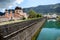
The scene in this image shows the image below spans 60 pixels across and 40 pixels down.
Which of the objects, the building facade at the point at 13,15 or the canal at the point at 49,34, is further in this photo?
the building facade at the point at 13,15

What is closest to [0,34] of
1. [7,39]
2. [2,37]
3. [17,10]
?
[2,37]

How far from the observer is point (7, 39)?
1193 centimetres

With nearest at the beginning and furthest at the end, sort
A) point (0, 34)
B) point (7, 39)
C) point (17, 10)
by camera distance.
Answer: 1. point (0, 34)
2. point (7, 39)
3. point (17, 10)

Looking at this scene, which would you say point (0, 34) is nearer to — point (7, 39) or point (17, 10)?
point (7, 39)

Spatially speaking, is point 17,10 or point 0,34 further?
point 17,10

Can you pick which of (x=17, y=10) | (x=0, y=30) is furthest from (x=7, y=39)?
(x=17, y=10)

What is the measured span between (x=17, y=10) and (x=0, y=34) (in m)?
120

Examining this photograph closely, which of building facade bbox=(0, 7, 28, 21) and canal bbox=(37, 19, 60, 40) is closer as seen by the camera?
canal bbox=(37, 19, 60, 40)

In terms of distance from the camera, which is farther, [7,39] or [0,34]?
[7,39]

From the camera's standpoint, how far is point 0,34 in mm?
10656

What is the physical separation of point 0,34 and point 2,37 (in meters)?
0.24

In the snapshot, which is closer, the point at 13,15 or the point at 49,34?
the point at 49,34

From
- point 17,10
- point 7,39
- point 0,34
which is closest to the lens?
point 0,34

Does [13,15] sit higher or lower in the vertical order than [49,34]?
lower
